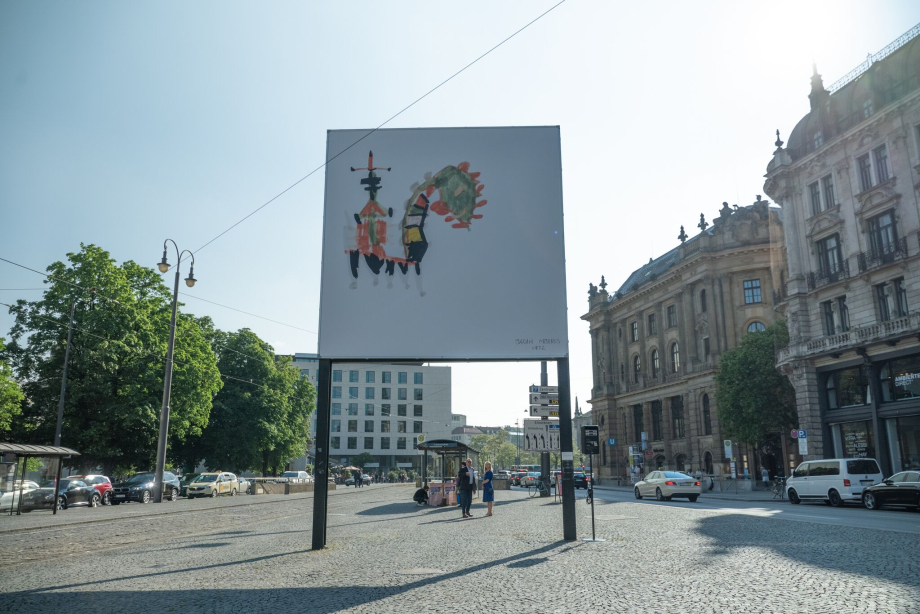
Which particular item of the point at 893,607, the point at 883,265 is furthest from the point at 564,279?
the point at 883,265

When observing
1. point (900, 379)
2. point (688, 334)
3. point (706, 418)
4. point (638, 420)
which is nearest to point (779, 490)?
point (900, 379)

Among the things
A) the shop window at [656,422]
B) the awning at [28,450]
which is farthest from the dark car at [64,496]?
the shop window at [656,422]

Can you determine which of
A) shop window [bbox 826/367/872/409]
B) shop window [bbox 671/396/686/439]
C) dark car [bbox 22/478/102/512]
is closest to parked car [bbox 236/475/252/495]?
dark car [bbox 22/478/102/512]

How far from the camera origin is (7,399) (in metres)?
39.0

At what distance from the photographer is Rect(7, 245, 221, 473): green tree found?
3775 centimetres

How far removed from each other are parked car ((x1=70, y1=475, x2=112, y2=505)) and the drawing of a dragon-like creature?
25832 mm

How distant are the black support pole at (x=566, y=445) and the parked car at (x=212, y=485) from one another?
34.6 m

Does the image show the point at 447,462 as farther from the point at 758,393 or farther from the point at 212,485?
the point at 758,393

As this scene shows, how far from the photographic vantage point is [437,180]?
1486 centimetres

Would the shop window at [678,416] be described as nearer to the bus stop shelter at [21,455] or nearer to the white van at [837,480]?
the white van at [837,480]

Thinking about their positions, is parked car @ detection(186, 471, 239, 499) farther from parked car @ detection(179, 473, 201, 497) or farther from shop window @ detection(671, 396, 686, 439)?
shop window @ detection(671, 396, 686, 439)

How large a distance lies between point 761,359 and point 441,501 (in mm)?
29090

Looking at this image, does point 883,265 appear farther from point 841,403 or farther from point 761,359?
point 761,359

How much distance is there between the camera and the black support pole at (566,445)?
1384cm
